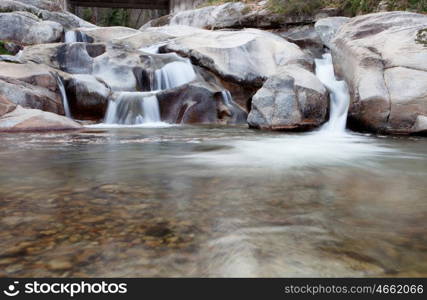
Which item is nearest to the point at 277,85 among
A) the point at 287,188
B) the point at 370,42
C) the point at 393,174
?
the point at 370,42

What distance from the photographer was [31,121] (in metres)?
7.37

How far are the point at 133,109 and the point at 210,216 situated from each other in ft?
25.9

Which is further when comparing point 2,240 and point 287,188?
point 287,188

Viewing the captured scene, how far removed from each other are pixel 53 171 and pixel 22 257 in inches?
81.2

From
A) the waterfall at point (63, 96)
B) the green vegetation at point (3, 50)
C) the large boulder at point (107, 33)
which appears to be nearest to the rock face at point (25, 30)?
the large boulder at point (107, 33)

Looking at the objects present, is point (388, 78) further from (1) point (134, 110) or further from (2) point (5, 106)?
(2) point (5, 106)

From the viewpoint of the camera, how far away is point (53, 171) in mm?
3467

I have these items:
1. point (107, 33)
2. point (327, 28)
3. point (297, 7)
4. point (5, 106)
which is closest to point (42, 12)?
point (107, 33)

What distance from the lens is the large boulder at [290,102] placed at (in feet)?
24.5

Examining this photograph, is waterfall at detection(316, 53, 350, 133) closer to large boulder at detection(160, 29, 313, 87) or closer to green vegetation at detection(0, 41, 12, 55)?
large boulder at detection(160, 29, 313, 87)

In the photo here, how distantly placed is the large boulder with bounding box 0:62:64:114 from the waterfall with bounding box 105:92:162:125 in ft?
→ 4.49

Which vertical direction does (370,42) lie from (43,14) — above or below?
below

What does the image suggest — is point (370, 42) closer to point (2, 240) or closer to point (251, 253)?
point (251, 253)

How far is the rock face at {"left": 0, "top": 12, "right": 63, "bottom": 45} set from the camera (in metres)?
13.6
